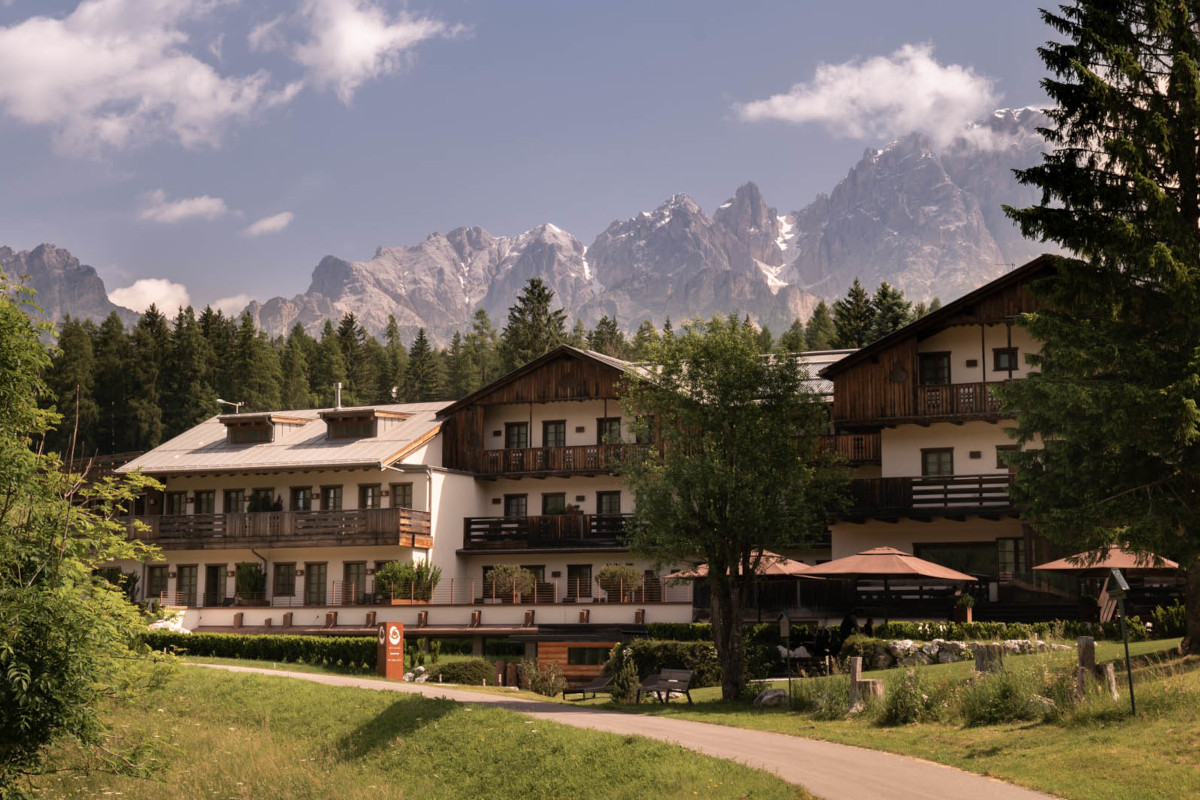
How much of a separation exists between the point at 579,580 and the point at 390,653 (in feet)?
41.7

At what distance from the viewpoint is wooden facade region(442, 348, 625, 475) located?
45688 millimetres

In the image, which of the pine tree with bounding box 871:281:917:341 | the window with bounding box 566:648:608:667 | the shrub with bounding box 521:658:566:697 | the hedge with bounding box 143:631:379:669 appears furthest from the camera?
the pine tree with bounding box 871:281:917:341

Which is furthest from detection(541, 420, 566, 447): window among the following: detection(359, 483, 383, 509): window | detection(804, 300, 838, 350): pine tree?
detection(804, 300, 838, 350): pine tree

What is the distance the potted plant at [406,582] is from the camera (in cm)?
4206

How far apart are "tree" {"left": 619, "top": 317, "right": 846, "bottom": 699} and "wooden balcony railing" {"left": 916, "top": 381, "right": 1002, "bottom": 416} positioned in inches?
469

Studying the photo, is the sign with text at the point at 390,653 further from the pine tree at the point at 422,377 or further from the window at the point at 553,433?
the pine tree at the point at 422,377

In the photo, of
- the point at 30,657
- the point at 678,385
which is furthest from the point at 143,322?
the point at 30,657

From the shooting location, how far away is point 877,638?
29625 millimetres

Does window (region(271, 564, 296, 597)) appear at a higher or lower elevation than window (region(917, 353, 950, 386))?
lower

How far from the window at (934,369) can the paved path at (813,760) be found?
63.6ft

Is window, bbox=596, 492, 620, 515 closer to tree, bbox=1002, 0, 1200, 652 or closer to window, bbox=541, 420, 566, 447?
window, bbox=541, 420, 566, 447

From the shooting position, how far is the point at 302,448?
4797 cm

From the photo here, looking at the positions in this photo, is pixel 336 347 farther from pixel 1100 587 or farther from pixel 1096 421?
pixel 1096 421

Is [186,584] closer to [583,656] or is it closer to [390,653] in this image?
[390,653]
